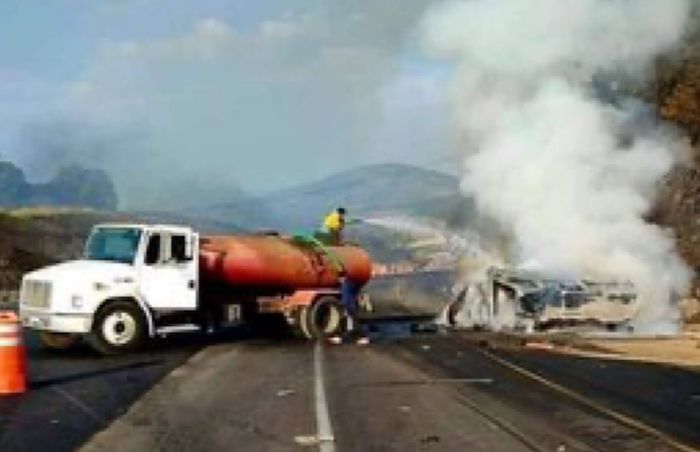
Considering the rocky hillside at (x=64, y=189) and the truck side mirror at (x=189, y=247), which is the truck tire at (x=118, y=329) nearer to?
the truck side mirror at (x=189, y=247)

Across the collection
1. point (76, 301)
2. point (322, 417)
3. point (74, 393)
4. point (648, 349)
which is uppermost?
point (76, 301)

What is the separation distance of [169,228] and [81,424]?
10668mm

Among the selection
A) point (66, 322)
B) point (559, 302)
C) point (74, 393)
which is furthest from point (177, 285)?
point (559, 302)

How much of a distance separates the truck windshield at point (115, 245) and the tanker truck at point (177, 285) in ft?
0.06

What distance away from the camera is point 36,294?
21.3 metres

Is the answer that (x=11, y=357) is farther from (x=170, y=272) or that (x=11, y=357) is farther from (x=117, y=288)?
(x=170, y=272)

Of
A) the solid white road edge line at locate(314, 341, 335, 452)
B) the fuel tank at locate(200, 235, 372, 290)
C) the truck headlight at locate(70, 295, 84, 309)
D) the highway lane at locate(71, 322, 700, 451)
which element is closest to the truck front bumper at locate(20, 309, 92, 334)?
the truck headlight at locate(70, 295, 84, 309)

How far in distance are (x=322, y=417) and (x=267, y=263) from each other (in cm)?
1226

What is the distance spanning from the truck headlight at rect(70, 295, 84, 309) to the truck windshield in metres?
1.51

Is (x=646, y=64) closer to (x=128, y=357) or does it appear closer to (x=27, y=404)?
(x=128, y=357)

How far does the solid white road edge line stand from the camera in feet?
34.8

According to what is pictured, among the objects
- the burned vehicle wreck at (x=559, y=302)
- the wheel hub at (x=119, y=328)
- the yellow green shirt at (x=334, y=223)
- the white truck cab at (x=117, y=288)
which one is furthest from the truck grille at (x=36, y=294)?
the burned vehicle wreck at (x=559, y=302)

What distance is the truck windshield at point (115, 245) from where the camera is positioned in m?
22.2

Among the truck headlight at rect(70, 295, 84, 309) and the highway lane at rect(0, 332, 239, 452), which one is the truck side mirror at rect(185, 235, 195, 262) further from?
the truck headlight at rect(70, 295, 84, 309)
